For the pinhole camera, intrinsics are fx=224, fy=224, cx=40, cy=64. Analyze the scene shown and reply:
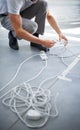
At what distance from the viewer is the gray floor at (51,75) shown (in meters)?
1.20

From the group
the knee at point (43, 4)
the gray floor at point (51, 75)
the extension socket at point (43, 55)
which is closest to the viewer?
the gray floor at point (51, 75)

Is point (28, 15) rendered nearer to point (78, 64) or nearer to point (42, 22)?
point (42, 22)

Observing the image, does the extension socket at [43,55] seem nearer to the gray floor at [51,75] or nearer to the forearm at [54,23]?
the gray floor at [51,75]

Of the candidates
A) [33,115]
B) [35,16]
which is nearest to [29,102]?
[33,115]

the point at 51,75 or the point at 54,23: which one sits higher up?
the point at 54,23

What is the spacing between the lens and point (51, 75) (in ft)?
5.54

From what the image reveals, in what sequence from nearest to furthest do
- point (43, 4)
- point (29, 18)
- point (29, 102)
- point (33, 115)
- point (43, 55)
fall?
point (33, 115) → point (29, 102) → point (43, 55) → point (43, 4) → point (29, 18)

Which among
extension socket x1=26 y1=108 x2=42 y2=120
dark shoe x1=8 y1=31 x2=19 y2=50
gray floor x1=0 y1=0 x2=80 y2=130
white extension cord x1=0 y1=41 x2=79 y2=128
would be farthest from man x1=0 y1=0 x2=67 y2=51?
extension socket x1=26 y1=108 x2=42 y2=120

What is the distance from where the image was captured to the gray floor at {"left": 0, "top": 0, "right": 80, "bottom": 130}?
1201 mm

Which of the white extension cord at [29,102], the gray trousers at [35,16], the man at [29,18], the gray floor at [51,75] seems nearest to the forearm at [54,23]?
the man at [29,18]

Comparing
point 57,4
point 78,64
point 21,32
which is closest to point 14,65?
point 21,32

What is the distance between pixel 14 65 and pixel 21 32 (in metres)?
0.31

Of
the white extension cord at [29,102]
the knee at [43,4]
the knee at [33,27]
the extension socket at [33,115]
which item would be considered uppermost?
the knee at [43,4]

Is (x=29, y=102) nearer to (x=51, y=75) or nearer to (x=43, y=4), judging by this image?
(x=51, y=75)
